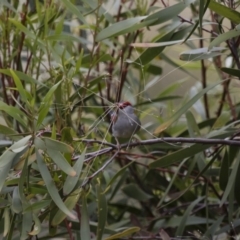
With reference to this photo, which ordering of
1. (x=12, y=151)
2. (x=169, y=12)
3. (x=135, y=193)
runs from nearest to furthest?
1. (x=12, y=151)
2. (x=169, y=12)
3. (x=135, y=193)

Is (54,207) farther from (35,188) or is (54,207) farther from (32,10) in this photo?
(32,10)

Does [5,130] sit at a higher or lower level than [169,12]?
lower

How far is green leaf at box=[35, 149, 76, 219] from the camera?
57cm

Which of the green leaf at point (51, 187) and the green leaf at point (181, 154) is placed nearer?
the green leaf at point (51, 187)

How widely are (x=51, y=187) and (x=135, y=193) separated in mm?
377

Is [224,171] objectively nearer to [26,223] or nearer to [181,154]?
[181,154]

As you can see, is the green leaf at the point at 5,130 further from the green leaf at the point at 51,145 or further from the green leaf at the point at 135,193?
the green leaf at the point at 135,193

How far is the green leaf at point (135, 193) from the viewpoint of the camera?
3.09 feet

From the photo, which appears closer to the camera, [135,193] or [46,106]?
[46,106]

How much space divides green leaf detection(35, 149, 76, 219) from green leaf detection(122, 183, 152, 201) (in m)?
0.37

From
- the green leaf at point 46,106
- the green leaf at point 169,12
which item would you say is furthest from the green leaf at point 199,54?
the green leaf at point 46,106

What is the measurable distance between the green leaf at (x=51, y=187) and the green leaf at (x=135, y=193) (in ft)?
1.22

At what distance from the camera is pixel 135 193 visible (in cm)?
95

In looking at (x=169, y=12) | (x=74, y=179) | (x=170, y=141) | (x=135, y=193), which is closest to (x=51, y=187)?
(x=74, y=179)
